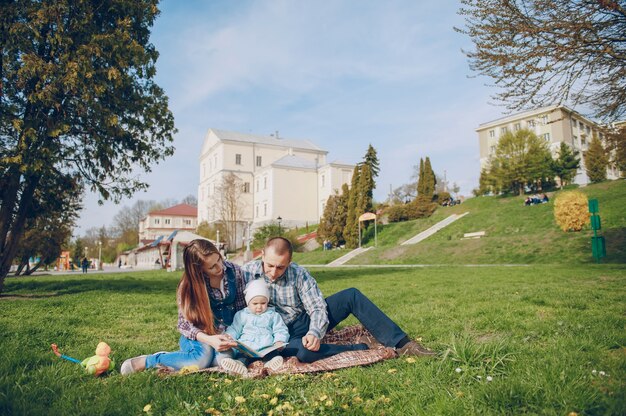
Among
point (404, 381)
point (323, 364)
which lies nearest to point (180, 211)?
point (323, 364)

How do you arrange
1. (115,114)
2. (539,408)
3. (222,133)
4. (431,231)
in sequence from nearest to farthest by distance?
(539,408), (115,114), (431,231), (222,133)

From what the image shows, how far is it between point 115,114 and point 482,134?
68.0 m

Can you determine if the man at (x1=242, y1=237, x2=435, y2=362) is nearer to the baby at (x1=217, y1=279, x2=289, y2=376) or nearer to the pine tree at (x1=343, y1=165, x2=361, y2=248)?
the baby at (x1=217, y1=279, x2=289, y2=376)

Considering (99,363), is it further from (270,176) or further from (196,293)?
(270,176)

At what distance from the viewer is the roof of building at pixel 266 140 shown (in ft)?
224

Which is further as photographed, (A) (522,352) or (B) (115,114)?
(B) (115,114)

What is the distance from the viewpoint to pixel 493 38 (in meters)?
6.06

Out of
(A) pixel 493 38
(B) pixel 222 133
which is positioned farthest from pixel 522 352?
(B) pixel 222 133

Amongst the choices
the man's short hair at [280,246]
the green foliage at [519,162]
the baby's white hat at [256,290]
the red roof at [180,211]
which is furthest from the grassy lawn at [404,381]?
the red roof at [180,211]

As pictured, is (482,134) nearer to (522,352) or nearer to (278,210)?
(278,210)

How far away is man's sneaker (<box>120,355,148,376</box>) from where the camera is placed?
3738 millimetres

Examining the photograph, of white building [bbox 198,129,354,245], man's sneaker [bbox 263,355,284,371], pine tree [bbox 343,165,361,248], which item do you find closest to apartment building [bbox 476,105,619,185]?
pine tree [bbox 343,165,361,248]

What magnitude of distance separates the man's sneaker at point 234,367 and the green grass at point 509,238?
1772cm

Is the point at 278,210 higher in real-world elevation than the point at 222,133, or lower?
lower
